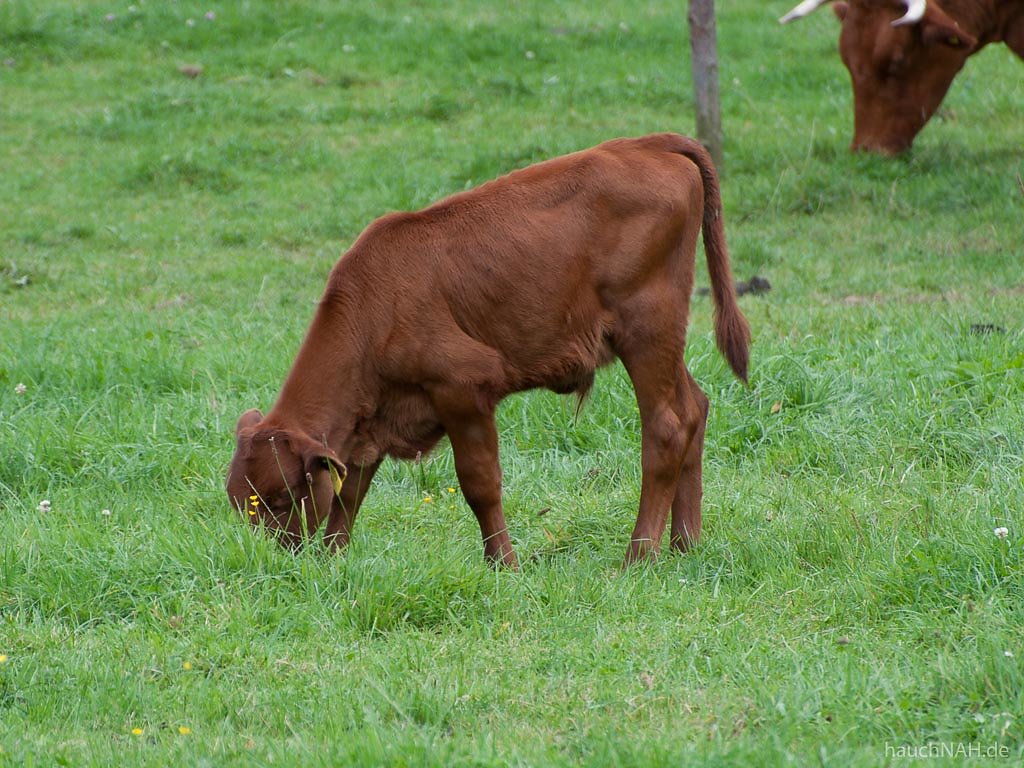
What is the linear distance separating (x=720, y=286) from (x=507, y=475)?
1.29 m

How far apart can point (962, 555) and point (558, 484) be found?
201cm

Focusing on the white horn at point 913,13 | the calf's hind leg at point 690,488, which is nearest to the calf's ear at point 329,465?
the calf's hind leg at point 690,488

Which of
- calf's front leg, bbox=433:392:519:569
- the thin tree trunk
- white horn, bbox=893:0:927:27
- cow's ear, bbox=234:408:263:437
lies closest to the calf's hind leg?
calf's front leg, bbox=433:392:519:569

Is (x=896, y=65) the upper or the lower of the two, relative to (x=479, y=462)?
upper

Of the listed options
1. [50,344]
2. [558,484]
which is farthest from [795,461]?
[50,344]

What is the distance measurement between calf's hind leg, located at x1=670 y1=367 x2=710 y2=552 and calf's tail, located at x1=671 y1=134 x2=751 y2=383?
0.21m

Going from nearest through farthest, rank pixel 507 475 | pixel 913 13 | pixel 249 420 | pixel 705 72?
pixel 249 420
pixel 507 475
pixel 913 13
pixel 705 72

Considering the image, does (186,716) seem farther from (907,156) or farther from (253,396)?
(907,156)

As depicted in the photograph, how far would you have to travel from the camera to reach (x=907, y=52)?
1053 centimetres

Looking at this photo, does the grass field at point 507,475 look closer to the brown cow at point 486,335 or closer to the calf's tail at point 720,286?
the brown cow at point 486,335

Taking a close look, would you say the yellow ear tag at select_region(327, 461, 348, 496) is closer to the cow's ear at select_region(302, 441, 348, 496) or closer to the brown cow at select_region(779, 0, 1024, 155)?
the cow's ear at select_region(302, 441, 348, 496)

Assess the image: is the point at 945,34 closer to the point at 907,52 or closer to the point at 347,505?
the point at 907,52

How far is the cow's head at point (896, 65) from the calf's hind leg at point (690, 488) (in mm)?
6103

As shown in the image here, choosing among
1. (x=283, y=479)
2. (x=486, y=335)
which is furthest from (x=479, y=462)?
(x=283, y=479)
